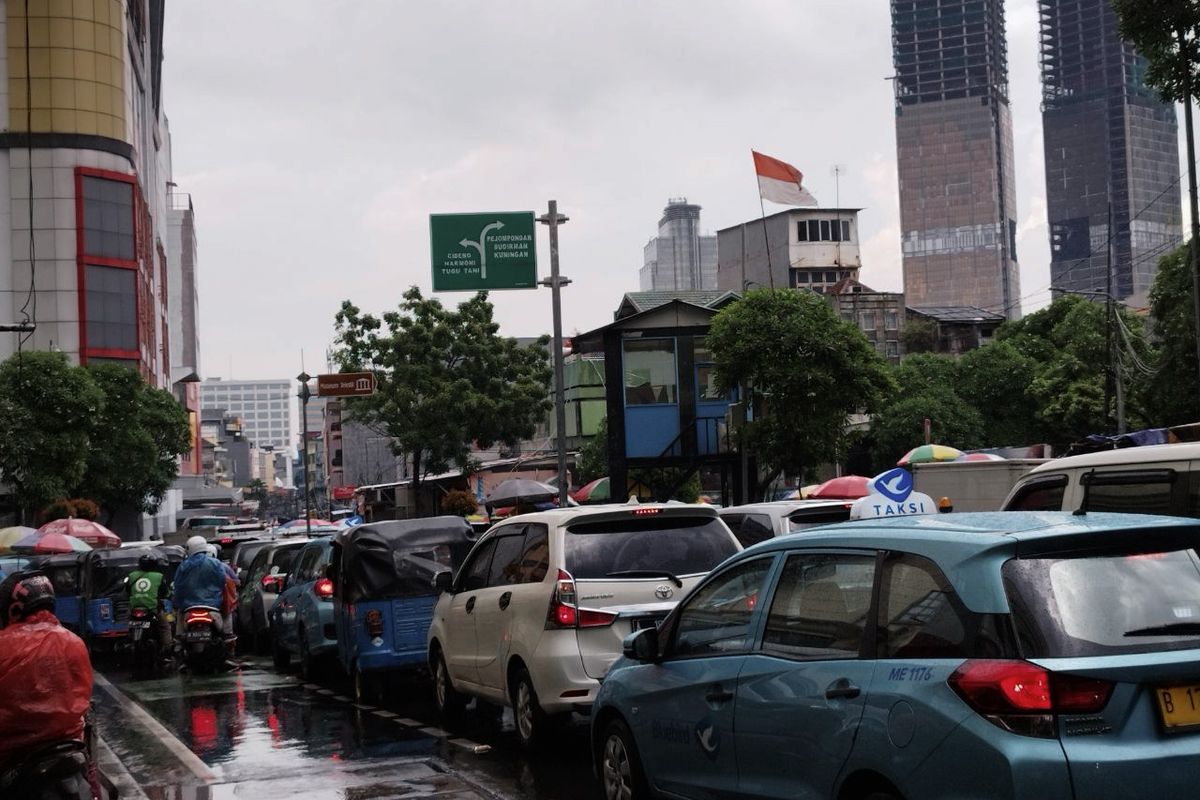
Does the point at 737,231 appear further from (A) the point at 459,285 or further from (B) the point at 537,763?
(B) the point at 537,763

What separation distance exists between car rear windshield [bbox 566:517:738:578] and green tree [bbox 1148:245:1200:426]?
41.2 metres

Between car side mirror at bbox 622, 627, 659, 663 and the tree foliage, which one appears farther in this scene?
the tree foliage

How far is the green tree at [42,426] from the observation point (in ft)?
155

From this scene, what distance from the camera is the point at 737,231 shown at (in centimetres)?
10656

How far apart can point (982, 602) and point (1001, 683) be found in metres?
0.32

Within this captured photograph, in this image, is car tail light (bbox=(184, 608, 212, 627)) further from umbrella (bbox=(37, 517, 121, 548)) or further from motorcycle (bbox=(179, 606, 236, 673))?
umbrella (bbox=(37, 517, 121, 548))

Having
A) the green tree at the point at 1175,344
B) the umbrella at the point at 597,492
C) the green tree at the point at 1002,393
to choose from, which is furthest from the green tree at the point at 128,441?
the green tree at the point at 1002,393

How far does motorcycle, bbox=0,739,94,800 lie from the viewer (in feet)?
22.5

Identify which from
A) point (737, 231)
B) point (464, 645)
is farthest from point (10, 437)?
point (737, 231)

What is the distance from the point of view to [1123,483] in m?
9.03

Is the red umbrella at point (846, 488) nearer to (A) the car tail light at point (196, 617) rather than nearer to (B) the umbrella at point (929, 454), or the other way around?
(B) the umbrella at point (929, 454)

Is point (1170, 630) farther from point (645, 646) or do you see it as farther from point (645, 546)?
point (645, 546)

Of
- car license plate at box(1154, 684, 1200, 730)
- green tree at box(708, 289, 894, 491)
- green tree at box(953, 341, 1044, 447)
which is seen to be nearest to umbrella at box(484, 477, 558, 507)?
green tree at box(708, 289, 894, 491)

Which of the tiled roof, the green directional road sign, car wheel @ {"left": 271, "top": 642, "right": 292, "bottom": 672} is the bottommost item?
car wheel @ {"left": 271, "top": 642, "right": 292, "bottom": 672}
